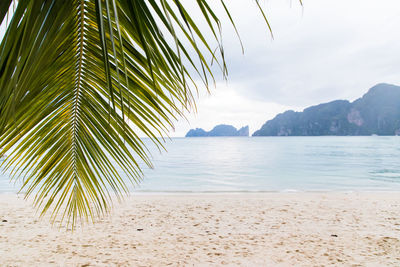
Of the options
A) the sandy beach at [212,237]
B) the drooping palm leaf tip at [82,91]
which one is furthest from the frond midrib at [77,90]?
the sandy beach at [212,237]

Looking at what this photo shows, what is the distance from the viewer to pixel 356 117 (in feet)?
Answer: 502

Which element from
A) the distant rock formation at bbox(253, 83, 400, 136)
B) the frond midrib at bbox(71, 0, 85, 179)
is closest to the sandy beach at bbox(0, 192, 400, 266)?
the frond midrib at bbox(71, 0, 85, 179)

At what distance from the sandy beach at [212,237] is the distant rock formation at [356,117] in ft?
534

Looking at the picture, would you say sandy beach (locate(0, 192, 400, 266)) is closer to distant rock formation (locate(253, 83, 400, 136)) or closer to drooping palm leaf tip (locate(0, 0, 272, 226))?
drooping palm leaf tip (locate(0, 0, 272, 226))

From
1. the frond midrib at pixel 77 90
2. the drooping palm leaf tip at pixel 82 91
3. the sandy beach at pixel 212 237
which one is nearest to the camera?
the drooping palm leaf tip at pixel 82 91

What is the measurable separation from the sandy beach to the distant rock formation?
162698mm

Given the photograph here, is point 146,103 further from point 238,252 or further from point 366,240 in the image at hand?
point 366,240

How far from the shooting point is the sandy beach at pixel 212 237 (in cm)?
371

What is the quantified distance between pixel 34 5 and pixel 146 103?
0.62 meters

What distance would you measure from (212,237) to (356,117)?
171m

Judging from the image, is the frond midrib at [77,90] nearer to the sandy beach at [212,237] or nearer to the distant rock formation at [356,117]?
the sandy beach at [212,237]

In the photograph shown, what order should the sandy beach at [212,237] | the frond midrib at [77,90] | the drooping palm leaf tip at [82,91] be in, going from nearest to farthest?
the drooping palm leaf tip at [82,91] < the frond midrib at [77,90] < the sandy beach at [212,237]

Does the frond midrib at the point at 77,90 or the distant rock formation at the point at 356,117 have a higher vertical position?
the distant rock formation at the point at 356,117

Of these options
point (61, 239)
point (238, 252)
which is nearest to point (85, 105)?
point (238, 252)
